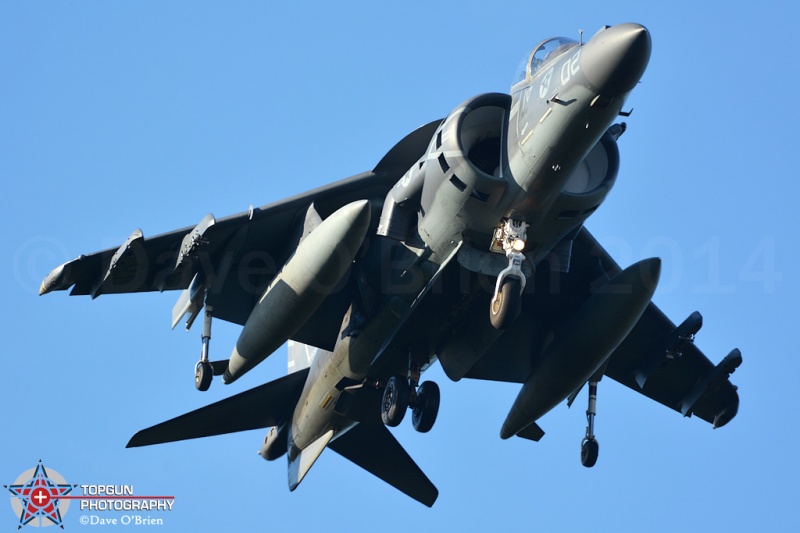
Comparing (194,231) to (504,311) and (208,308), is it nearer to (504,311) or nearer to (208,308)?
(208,308)

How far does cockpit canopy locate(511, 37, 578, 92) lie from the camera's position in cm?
1431

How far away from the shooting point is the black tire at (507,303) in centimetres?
1388

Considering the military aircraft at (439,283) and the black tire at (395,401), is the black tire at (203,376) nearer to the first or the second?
the military aircraft at (439,283)

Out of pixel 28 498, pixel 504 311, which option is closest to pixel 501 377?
pixel 504 311

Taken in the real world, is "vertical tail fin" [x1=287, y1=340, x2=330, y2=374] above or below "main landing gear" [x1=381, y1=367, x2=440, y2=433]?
above

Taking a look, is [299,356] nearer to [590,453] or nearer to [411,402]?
[411,402]

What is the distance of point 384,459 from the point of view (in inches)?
723

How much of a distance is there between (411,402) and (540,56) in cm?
450

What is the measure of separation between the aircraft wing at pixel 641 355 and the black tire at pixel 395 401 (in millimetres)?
2142

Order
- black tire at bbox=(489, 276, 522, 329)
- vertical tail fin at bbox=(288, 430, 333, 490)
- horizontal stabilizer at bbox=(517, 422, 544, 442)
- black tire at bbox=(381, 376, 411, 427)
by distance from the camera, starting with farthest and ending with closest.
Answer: horizontal stabilizer at bbox=(517, 422, 544, 442) < vertical tail fin at bbox=(288, 430, 333, 490) < black tire at bbox=(381, 376, 411, 427) < black tire at bbox=(489, 276, 522, 329)

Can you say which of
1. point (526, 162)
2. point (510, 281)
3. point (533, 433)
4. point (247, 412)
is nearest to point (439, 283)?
point (510, 281)

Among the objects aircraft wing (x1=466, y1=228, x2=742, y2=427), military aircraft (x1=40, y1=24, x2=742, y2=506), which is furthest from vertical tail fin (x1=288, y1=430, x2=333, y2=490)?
aircraft wing (x1=466, y1=228, x2=742, y2=427)

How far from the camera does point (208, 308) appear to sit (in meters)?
16.2

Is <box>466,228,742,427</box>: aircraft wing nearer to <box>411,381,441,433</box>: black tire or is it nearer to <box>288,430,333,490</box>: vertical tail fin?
<box>411,381,441,433</box>: black tire
